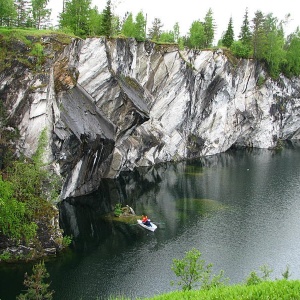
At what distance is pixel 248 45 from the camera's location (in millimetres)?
88062

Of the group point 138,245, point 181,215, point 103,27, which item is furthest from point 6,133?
point 103,27

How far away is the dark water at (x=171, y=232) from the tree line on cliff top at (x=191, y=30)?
2162 centimetres

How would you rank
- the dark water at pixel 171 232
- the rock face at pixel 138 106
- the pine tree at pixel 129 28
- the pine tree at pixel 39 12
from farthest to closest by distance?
the pine tree at pixel 129 28 → the pine tree at pixel 39 12 → the rock face at pixel 138 106 → the dark water at pixel 171 232

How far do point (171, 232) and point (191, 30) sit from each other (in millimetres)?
53193

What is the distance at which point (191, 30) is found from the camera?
8419 centimetres

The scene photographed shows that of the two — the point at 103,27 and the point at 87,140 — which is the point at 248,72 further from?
the point at 87,140

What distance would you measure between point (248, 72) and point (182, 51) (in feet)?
64.1

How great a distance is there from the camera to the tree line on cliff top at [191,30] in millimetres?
56666

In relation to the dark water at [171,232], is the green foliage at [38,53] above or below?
above

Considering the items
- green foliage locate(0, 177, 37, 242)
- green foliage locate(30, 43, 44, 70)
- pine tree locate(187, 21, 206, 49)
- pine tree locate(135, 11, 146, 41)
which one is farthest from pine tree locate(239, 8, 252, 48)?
green foliage locate(0, 177, 37, 242)

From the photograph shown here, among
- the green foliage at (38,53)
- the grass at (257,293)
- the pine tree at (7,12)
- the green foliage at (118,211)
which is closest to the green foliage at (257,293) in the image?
Answer: the grass at (257,293)

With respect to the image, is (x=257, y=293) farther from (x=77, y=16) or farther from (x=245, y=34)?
(x=245, y=34)

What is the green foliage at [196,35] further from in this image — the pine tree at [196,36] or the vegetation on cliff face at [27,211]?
the vegetation on cliff face at [27,211]

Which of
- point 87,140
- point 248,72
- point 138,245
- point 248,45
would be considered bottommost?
point 138,245
